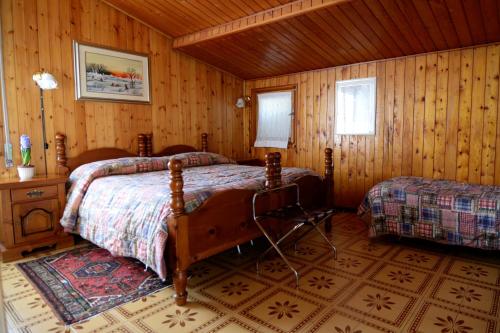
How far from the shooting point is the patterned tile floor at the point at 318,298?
195cm

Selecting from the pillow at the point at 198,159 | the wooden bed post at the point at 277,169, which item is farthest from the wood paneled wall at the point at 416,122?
the wooden bed post at the point at 277,169

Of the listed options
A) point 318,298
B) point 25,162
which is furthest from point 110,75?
point 318,298

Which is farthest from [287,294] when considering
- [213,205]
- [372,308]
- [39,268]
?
[39,268]

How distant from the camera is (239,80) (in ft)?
18.6

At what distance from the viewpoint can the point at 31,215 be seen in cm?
309

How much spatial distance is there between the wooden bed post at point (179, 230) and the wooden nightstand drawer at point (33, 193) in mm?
1698

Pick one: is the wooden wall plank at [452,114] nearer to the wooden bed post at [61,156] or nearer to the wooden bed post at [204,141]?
the wooden bed post at [204,141]

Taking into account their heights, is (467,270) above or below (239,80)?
below

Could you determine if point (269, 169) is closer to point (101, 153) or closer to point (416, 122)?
point (101, 153)

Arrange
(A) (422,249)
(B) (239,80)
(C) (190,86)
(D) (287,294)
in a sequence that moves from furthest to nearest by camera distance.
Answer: (B) (239,80)
(C) (190,86)
(A) (422,249)
(D) (287,294)

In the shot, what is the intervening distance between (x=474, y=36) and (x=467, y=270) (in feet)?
7.53

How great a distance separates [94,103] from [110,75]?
39cm

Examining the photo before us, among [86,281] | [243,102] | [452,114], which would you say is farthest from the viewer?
[243,102]

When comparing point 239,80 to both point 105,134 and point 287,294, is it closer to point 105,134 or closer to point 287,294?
point 105,134
